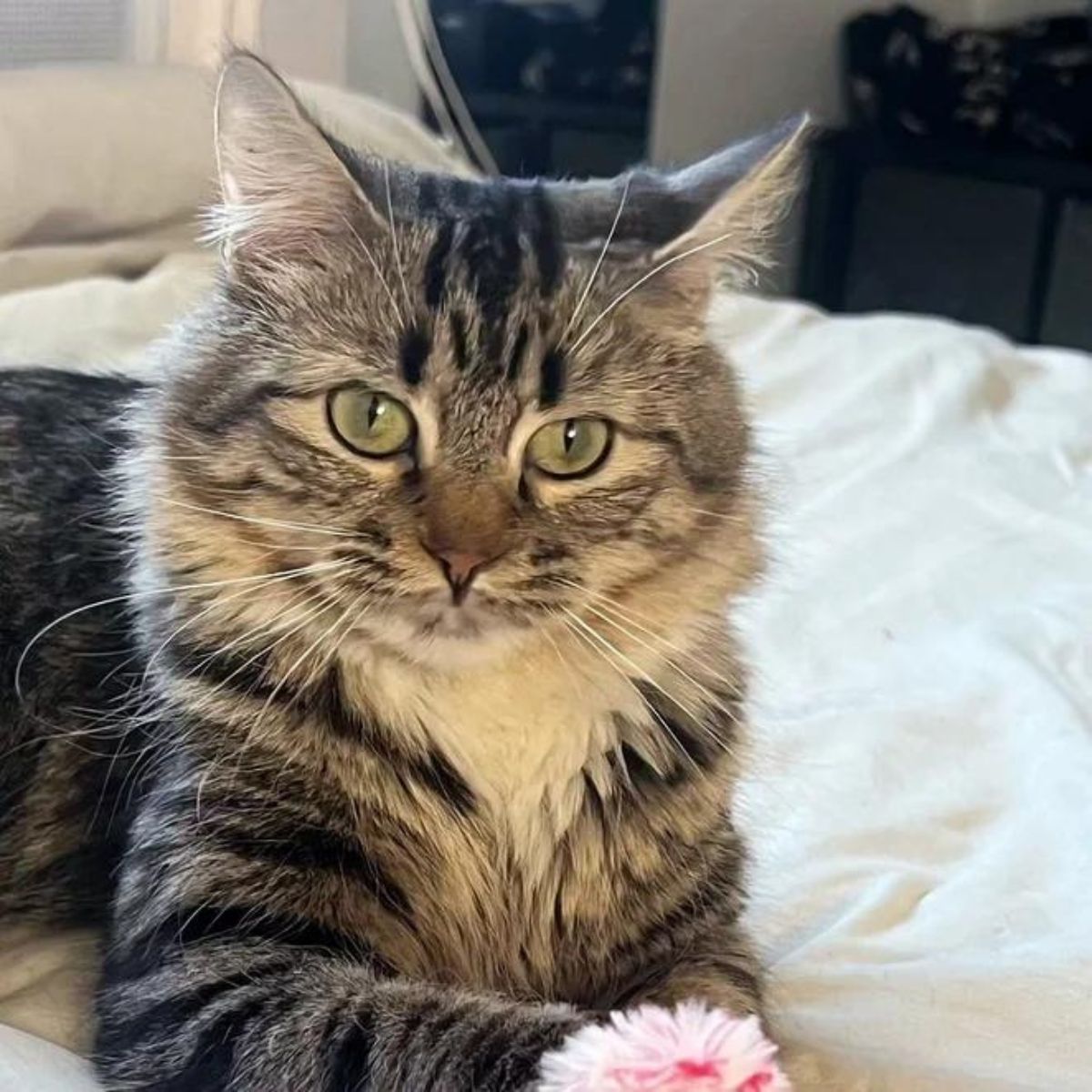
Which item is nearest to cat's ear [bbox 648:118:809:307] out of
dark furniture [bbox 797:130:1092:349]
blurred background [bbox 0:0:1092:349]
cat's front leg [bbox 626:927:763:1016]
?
cat's front leg [bbox 626:927:763:1016]

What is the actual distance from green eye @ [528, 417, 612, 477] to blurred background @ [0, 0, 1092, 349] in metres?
2.30

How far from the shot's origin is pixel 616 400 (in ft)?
3.63

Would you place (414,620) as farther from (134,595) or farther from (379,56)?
(379,56)

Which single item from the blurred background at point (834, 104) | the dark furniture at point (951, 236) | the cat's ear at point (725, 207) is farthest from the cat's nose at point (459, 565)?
the dark furniture at point (951, 236)

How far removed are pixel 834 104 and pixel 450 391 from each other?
3.89 meters

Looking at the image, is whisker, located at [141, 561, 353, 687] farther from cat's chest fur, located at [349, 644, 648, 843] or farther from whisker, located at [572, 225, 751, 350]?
whisker, located at [572, 225, 751, 350]

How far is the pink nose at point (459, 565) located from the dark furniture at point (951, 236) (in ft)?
11.0

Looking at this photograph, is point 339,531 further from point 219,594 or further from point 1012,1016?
point 1012,1016

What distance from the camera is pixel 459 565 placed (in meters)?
1.02

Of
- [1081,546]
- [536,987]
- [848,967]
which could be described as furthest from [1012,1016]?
[1081,546]

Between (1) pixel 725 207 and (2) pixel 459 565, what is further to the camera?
(1) pixel 725 207

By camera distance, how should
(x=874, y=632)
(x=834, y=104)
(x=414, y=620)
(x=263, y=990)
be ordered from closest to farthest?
(x=263, y=990) < (x=414, y=620) < (x=874, y=632) < (x=834, y=104)

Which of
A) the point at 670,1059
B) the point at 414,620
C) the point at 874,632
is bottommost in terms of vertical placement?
the point at 874,632

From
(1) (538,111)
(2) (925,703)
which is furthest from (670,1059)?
(1) (538,111)
